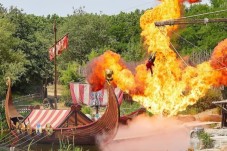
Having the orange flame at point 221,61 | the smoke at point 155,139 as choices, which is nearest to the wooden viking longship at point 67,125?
the smoke at point 155,139

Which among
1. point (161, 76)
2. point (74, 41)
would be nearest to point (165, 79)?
point (161, 76)

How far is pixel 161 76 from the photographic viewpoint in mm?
24391

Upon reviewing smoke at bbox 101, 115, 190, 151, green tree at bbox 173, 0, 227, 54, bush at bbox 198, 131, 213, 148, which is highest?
green tree at bbox 173, 0, 227, 54

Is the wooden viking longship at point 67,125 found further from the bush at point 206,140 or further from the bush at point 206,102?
the bush at point 206,102

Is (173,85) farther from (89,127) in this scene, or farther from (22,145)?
(22,145)

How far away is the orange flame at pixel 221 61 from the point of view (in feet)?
86.0

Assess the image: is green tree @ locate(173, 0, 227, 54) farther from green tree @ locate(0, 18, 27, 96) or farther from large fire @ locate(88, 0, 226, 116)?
large fire @ locate(88, 0, 226, 116)

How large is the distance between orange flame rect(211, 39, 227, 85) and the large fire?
33cm

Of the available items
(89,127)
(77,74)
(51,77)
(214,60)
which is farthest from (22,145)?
(51,77)

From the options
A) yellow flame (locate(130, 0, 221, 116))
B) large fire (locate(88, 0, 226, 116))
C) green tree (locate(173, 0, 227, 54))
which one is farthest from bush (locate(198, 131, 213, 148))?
green tree (locate(173, 0, 227, 54))

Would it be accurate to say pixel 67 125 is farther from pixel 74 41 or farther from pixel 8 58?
pixel 74 41

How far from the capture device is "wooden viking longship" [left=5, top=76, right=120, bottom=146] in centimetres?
1991

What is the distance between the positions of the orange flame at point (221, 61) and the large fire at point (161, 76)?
329 mm

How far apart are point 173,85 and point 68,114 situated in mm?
5363
